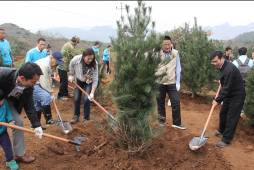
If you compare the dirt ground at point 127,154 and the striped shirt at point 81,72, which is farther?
the striped shirt at point 81,72

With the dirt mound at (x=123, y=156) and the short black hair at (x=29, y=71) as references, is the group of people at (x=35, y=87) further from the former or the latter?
the dirt mound at (x=123, y=156)

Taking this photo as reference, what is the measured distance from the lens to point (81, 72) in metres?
6.90

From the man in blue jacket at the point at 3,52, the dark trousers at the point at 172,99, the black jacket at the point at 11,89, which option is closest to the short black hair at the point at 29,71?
the black jacket at the point at 11,89

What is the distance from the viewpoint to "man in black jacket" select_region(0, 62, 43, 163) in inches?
175

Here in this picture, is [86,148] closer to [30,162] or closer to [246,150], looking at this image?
[30,162]

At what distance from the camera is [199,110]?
947 centimetres

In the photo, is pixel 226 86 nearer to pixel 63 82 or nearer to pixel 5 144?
pixel 5 144

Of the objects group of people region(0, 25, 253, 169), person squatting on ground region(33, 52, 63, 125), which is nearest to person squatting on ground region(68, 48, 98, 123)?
group of people region(0, 25, 253, 169)

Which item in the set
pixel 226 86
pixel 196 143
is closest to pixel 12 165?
pixel 196 143

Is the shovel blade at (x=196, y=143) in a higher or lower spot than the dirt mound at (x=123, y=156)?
higher

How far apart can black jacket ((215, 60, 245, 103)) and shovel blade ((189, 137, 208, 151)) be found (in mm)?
832

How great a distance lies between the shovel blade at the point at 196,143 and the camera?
5.76 metres

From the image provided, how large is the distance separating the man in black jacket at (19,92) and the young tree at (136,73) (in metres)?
1.20

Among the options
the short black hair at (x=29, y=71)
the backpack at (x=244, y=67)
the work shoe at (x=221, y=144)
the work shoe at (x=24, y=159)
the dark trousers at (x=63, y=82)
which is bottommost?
the work shoe at (x=221, y=144)
